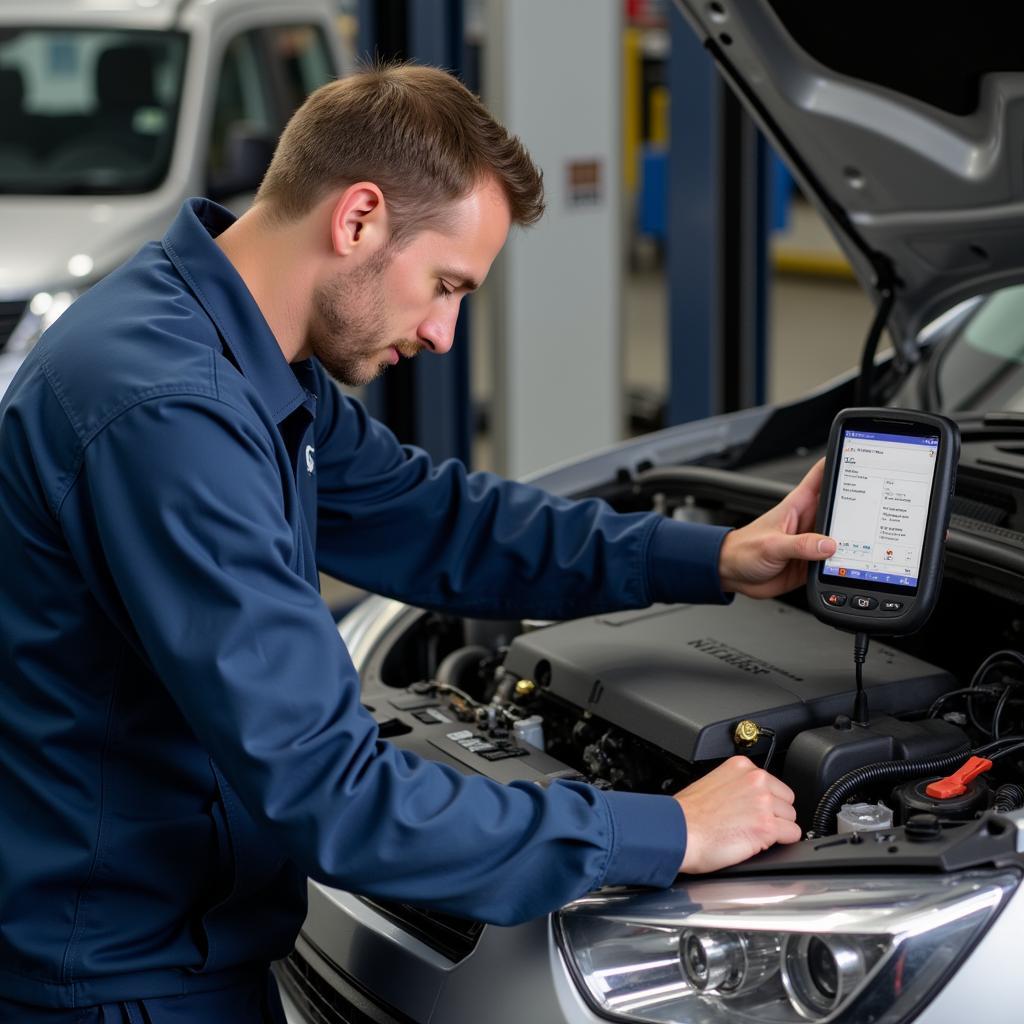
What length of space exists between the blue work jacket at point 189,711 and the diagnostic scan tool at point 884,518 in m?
0.42

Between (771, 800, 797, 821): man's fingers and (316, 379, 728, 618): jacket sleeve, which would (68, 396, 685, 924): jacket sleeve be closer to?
(771, 800, 797, 821): man's fingers

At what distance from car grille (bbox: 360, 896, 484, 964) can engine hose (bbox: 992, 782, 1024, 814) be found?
56 centimetres

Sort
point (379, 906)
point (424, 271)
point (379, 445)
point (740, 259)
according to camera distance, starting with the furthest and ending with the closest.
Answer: point (740, 259)
point (379, 445)
point (379, 906)
point (424, 271)

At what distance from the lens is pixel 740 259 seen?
482cm

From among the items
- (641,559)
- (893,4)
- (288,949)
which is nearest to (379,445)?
(641,559)

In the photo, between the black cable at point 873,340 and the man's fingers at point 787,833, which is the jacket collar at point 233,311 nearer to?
the man's fingers at point 787,833

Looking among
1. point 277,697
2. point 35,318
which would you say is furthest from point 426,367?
point 277,697

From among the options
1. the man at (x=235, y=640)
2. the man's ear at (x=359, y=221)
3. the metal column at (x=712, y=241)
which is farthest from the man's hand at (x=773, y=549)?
the metal column at (x=712, y=241)

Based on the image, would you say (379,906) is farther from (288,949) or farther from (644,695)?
(644,695)

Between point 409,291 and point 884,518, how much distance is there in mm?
626

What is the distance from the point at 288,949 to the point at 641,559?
708 mm

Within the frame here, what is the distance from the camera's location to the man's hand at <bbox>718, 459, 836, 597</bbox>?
197 cm

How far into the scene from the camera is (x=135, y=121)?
5.12 metres

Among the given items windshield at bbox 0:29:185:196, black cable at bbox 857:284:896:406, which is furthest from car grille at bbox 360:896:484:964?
windshield at bbox 0:29:185:196
